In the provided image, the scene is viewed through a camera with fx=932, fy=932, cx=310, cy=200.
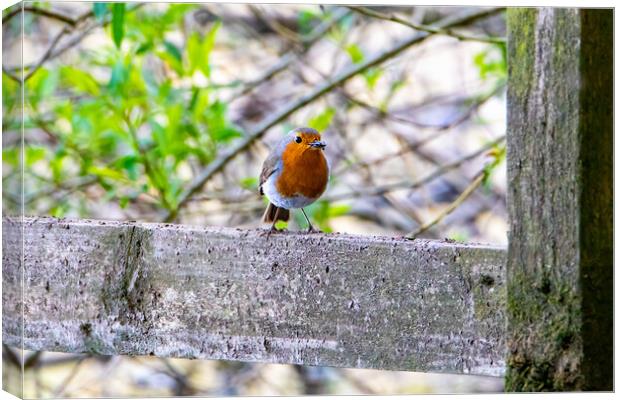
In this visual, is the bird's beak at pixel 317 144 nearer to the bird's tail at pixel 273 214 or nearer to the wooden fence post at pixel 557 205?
the bird's tail at pixel 273 214

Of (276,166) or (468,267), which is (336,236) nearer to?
(468,267)

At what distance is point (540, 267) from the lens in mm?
1271

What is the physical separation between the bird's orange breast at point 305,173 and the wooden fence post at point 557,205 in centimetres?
69

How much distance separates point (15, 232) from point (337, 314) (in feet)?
2.04

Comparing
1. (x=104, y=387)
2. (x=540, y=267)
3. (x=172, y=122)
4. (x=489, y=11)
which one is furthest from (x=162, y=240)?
(x=104, y=387)

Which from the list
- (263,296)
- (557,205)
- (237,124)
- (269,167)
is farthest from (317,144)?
(237,124)

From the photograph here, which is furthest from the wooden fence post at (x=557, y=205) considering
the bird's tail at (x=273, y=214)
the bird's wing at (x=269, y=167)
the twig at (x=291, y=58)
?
the twig at (x=291, y=58)

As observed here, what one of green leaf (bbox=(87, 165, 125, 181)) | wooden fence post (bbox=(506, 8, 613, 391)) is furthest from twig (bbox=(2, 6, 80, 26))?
wooden fence post (bbox=(506, 8, 613, 391))

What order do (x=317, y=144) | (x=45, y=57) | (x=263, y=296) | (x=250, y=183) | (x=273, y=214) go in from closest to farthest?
(x=263, y=296), (x=317, y=144), (x=273, y=214), (x=45, y=57), (x=250, y=183)

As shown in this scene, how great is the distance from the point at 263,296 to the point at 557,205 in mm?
457

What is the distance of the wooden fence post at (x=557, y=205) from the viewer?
50.1 inches

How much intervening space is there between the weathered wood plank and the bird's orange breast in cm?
49

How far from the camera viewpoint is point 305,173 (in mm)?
1936

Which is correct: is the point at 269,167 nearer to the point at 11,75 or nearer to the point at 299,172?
the point at 299,172
